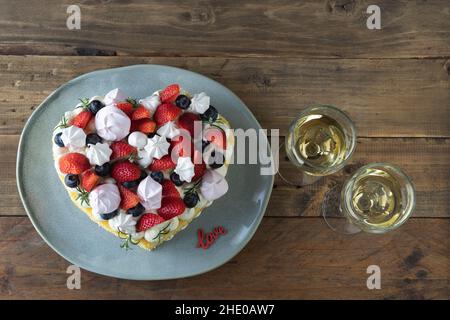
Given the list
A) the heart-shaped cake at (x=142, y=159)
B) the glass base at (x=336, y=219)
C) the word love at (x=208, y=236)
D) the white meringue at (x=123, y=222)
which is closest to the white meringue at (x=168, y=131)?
Answer: the heart-shaped cake at (x=142, y=159)

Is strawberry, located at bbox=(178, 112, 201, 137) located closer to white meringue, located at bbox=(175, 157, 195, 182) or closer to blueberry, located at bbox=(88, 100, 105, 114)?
white meringue, located at bbox=(175, 157, 195, 182)

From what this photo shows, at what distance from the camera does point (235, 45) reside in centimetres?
147

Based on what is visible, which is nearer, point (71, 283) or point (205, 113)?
point (205, 113)

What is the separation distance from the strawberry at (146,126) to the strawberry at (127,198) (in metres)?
0.15

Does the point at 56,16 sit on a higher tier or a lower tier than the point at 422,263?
higher

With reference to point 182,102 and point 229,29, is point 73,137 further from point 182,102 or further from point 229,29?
point 229,29

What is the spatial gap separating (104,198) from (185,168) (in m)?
0.20

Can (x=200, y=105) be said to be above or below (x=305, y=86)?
below

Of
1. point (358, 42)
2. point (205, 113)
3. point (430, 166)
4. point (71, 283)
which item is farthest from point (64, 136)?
point (430, 166)

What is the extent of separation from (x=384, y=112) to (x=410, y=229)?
36 cm

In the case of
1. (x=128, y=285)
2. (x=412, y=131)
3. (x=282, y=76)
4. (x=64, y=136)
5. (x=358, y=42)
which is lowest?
(x=128, y=285)

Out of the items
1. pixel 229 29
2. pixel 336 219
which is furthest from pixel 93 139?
pixel 336 219

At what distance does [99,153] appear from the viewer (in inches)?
44.4

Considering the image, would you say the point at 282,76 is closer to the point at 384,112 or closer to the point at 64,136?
the point at 384,112
